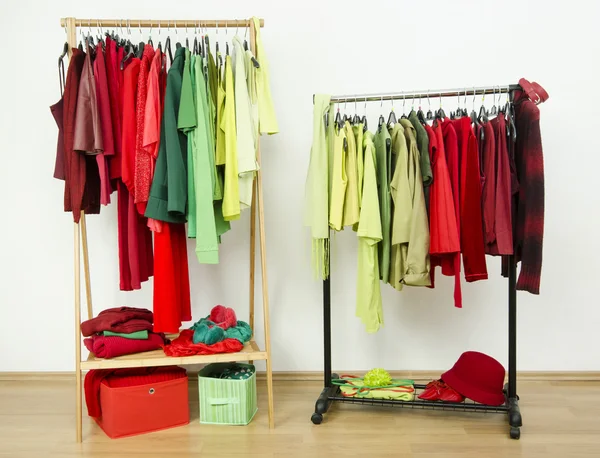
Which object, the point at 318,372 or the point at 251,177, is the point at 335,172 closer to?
the point at 251,177

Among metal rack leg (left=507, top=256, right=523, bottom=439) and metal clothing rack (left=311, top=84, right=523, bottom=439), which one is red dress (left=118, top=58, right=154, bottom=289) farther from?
metal rack leg (left=507, top=256, right=523, bottom=439)

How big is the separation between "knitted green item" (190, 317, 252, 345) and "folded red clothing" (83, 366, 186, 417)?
21 centimetres

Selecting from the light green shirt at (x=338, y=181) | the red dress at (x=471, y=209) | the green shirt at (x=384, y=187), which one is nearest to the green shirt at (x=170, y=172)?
the light green shirt at (x=338, y=181)

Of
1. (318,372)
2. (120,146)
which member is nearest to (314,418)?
(318,372)

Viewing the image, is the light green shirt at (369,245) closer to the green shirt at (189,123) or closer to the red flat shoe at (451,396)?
the red flat shoe at (451,396)

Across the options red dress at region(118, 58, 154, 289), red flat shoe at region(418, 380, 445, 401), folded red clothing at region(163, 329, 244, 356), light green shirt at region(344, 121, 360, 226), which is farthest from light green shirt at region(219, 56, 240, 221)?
red flat shoe at region(418, 380, 445, 401)

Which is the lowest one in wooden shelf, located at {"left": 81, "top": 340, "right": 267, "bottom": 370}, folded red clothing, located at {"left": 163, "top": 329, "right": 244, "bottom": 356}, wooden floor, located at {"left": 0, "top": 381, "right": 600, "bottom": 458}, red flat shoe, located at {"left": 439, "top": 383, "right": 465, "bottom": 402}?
wooden floor, located at {"left": 0, "top": 381, "right": 600, "bottom": 458}

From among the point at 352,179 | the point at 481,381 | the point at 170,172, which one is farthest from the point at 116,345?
the point at 481,381

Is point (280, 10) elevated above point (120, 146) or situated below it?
above

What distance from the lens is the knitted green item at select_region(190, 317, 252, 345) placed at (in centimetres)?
282

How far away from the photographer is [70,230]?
11.3ft

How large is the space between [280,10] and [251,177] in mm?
1172

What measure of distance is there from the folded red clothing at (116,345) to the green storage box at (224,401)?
30 cm

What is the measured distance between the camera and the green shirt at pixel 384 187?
2.72m
